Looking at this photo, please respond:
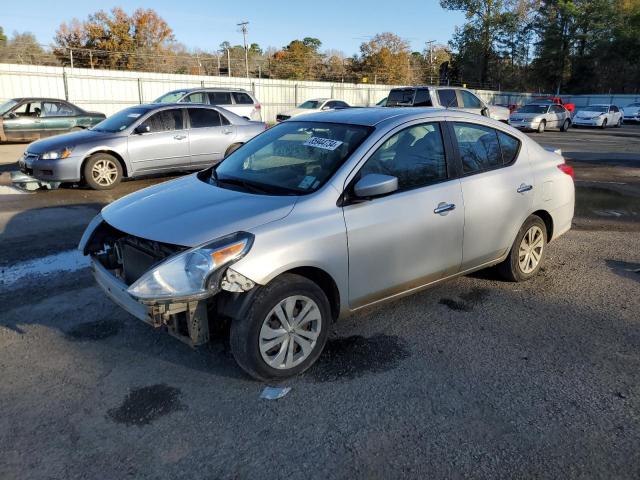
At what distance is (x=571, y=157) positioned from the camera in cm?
1642

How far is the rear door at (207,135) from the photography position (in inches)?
418

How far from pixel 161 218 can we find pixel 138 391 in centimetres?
110

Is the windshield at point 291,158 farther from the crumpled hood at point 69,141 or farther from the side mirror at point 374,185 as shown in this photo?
the crumpled hood at point 69,141

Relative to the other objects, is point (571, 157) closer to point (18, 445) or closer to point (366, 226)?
point (366, 226)

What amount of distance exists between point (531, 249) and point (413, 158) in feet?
5.91

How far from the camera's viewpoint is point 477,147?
457 centimetres

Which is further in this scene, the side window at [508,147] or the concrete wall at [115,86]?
the concrete wall at [115,86]

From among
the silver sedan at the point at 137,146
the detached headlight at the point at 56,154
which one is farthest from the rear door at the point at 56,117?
the detached headlight at the point at 56,154

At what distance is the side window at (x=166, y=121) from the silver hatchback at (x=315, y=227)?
6.04 m

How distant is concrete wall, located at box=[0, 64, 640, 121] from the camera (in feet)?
74.3

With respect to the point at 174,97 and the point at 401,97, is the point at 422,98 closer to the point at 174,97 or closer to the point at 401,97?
the point at 401,97

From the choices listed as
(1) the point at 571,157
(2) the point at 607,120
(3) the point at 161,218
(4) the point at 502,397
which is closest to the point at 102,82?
(1) the point at 571,157

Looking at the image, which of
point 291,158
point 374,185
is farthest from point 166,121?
point 374,185

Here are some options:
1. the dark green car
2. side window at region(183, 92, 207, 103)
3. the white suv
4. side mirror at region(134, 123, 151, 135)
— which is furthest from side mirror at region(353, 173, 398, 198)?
the dark green car
